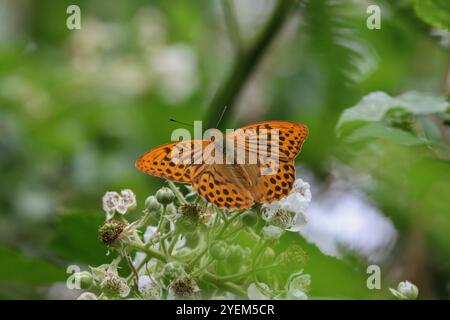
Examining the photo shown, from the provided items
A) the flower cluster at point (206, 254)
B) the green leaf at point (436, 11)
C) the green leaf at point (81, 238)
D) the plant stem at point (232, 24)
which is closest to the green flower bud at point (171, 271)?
the flower cluster at point (206, 254)

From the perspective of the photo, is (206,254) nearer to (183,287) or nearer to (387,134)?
(183,287)

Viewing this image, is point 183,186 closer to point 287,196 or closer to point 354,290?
A: point 287,196

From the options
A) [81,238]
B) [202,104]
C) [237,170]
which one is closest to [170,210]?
[237,170]

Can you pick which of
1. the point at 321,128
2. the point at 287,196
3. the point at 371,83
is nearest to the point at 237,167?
the point at 287,196

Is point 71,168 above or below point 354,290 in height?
above

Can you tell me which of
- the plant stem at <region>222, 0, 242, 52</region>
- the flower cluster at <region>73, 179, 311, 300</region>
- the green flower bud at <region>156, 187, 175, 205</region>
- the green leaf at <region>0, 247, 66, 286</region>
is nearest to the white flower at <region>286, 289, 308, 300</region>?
the flower cluster at <region>73, 179, 311, 300</region>
